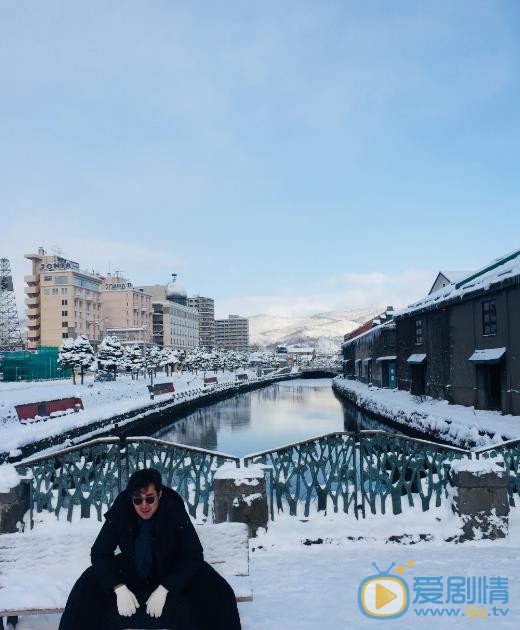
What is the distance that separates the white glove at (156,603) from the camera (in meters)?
4.04

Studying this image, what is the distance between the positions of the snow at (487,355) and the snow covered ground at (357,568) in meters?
17.3

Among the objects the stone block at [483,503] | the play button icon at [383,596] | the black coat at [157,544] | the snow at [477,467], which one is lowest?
the play button icon at [383,596]

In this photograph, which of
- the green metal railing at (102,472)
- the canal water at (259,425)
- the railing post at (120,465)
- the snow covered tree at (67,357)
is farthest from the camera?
the snow covered tree at (67,357)

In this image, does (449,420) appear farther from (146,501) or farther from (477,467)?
(146,501)

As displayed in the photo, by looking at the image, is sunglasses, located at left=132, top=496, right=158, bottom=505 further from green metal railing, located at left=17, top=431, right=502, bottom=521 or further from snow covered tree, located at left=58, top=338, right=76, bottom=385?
snow covered tree, located at left=58, top=338, right=76, bottom=385

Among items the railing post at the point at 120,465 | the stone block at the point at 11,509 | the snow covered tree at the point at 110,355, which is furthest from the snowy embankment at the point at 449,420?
the snow covered tree at the point at 110,355

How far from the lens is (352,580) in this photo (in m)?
6.18

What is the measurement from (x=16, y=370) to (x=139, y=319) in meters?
60.5

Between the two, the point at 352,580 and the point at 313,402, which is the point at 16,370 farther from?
the point at 352,580

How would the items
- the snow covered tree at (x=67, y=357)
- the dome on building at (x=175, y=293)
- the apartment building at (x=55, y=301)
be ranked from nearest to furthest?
1. the snow covered tree at (x=67, y=357)
2. the apartment building at (x=55, y=301)
3. the dome on building at (x=175, y=293)

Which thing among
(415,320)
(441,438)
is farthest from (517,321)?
(415,320)

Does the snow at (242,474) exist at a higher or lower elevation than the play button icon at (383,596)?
higher

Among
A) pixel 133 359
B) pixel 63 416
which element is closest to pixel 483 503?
pixel 63 416

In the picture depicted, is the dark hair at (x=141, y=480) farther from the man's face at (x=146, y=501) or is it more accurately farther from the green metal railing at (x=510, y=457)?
the green metal railing at (x=510, y=457)
